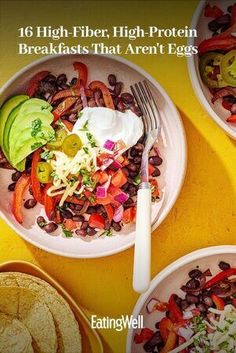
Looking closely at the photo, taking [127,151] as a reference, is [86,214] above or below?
below

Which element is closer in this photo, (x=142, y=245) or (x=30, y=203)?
(x=142, y=245)

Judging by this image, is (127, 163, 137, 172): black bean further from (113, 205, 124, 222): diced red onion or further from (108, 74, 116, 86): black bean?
(108, 74, 116, 86): black bean

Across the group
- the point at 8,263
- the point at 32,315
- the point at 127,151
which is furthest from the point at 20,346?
the point at 127,151

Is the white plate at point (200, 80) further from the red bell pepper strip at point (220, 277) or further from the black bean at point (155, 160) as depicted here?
the red bell pepper strip at point (220, 277)

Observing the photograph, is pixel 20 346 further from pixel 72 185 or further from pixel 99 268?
pixel 72 185

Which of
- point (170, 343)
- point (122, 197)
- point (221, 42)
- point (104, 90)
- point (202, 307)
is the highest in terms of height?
point (221, 42)

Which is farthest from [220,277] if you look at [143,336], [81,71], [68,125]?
[81,71]

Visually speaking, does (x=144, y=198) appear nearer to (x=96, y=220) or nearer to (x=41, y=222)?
(x=96, y=220)
